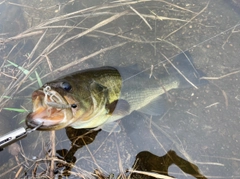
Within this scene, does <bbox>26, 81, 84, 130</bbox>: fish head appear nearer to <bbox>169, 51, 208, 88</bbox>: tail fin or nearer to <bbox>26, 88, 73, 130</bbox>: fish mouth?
<bbox>26, 88, 73, 130</bbox>: fish mouth

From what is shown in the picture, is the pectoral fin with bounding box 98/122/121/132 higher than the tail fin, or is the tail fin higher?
the tail fin

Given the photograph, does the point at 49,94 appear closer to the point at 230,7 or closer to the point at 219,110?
the point at 219,110

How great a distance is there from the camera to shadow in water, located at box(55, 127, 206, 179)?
2.75 meters

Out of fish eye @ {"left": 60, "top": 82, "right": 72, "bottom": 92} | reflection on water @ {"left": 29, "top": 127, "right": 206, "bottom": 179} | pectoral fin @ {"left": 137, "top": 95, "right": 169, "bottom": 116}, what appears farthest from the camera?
pectoral fin @ {"left": 137, "top": 95, "right": 169, "bottom": 116}

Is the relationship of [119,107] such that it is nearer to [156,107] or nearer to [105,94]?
[105,94]

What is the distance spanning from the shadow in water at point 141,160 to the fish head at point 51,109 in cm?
69

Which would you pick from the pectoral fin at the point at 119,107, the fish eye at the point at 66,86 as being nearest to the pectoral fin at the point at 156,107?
the pectoral fin at the point at 119,107

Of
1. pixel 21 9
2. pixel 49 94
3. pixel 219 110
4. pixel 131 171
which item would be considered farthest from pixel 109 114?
pixel 21 9

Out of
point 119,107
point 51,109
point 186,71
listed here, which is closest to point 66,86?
point 51,109

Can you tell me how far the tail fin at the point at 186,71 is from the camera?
3092 mm

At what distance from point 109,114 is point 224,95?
4.00 ft

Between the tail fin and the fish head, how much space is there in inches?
52.6

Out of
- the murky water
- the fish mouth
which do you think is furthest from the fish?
the murky water

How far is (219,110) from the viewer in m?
3.01
